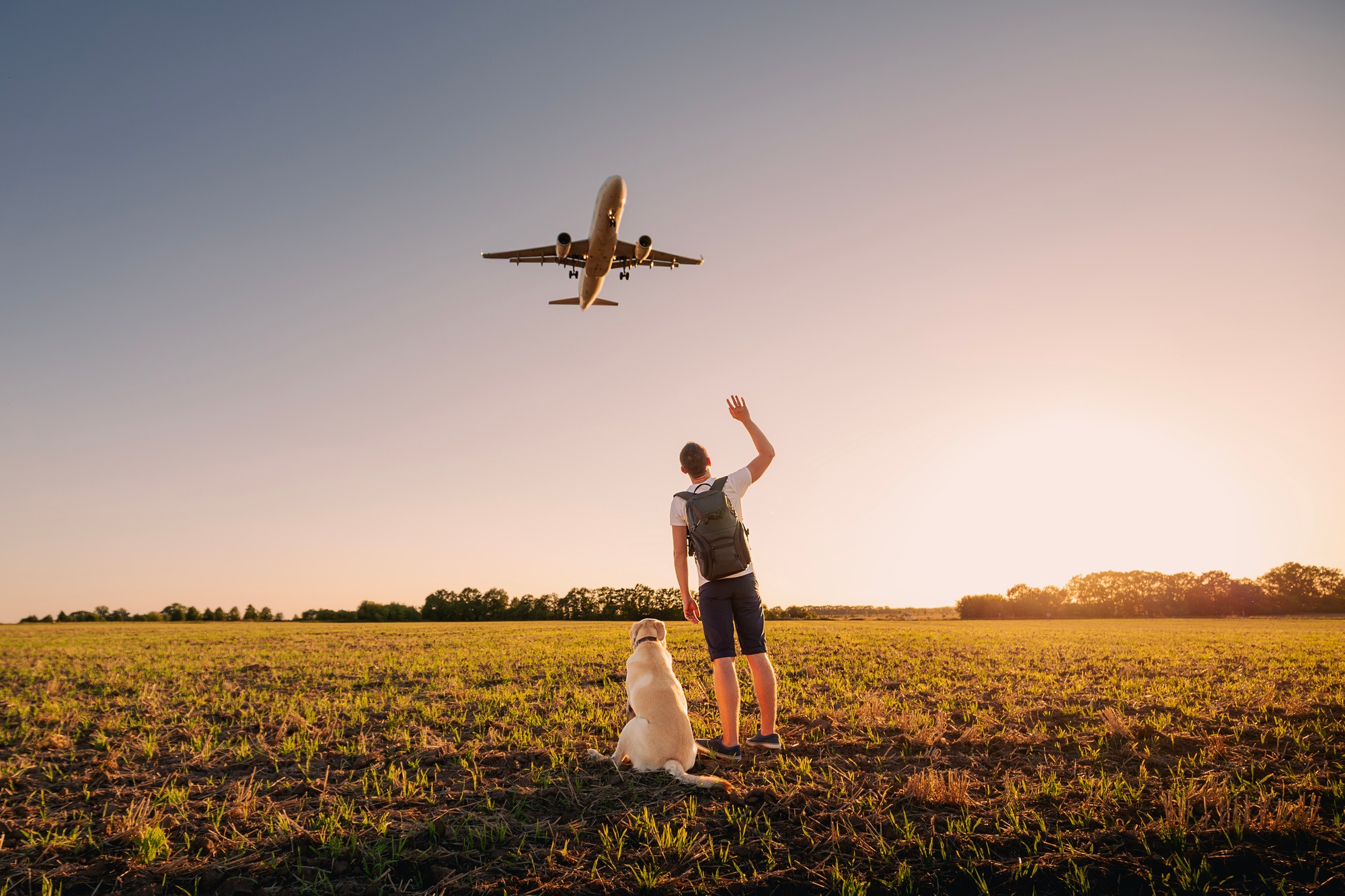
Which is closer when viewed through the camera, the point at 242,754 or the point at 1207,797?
the point at 1207,797

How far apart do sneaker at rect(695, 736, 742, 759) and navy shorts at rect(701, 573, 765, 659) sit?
0.74 m

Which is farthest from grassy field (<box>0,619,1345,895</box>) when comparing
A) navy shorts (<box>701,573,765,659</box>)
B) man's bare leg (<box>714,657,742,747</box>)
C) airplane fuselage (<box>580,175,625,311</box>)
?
airplane fuselage (<box>580,175,625,311</box>)

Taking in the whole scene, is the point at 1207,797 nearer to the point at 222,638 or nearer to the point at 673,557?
the point at 673,557

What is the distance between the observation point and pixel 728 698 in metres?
5.12

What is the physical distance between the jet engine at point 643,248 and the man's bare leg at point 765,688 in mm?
24367

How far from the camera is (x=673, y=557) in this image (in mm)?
5281

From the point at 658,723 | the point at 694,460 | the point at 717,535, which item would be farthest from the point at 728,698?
the point at 694,460

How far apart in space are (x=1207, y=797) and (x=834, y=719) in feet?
10.4

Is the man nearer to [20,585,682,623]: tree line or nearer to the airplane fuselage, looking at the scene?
the airplane fuselage

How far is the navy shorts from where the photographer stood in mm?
5195

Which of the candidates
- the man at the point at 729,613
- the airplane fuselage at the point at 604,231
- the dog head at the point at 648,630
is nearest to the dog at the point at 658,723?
the dog head at the point at 648,630

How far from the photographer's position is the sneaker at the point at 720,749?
5.11 meters

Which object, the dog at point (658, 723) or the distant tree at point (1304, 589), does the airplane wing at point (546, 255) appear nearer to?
the dog at point (658, 723)

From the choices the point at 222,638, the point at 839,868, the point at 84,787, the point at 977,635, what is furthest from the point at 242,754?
the point at 977,635
